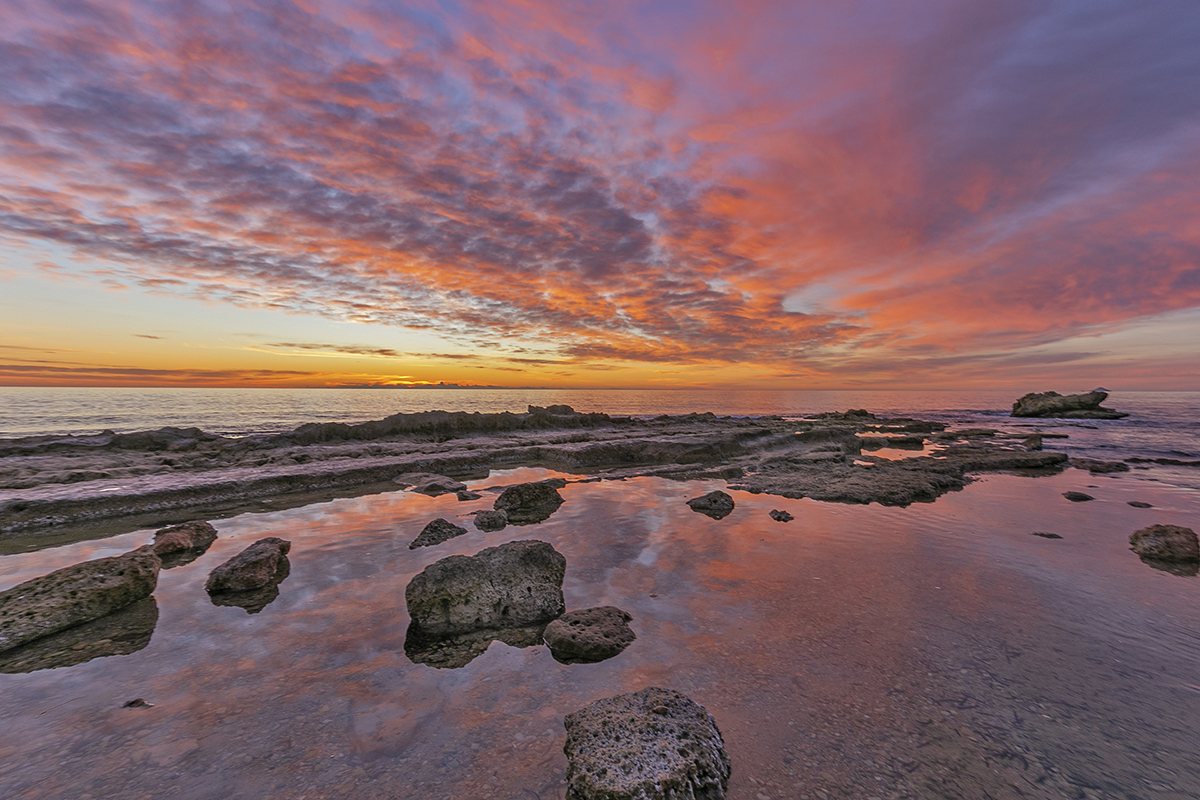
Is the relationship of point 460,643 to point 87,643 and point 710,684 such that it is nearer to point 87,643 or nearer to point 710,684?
point 710,684

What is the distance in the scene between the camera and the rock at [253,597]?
8203 millimetres

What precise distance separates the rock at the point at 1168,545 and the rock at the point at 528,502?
1579 centimetres

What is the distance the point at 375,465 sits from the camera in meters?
22.1

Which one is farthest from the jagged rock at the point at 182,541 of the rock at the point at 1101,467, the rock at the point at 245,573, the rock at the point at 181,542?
the rock at the point at 1101,467

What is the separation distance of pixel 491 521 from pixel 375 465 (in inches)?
482

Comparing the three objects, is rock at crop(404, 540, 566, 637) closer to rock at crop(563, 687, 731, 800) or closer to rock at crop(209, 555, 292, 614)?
rock at crop(209, 555, 292, 614)

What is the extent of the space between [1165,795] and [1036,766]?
38.4 inches

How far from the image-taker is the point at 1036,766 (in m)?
4.43

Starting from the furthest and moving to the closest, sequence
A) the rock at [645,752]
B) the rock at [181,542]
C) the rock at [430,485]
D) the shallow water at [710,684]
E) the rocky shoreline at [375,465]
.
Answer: the rock at [430,485]
the rocky shoreline at [375,465]
the rock at [181,542]
the shallow water at [710,684]
the rock at [645,752]

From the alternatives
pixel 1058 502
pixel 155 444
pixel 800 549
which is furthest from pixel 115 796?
pixel 155 444

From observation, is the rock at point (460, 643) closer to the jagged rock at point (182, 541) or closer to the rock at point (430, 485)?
the jagged rock at point (182, 541)

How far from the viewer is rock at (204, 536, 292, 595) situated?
8.77 m

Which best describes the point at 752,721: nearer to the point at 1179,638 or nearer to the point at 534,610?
the point at 534,610

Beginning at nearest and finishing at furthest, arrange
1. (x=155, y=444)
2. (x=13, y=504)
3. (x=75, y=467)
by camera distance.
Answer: (x=13, y=504)
(x=75, y=467)
(x=155, y=444)
